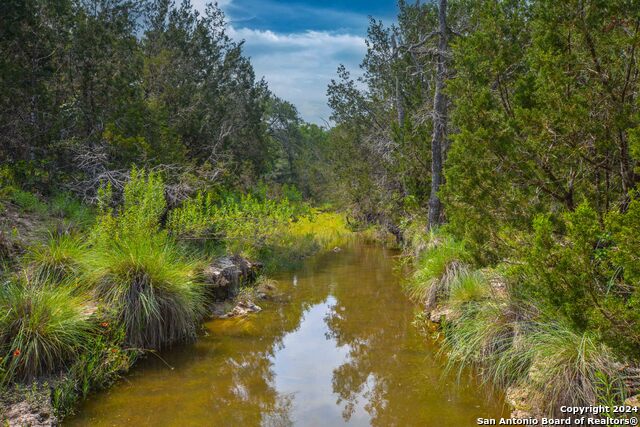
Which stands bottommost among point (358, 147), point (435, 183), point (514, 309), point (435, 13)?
point (514, 309)

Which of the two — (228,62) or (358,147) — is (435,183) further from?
(228,62)

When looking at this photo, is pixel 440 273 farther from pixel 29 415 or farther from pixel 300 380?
pixel 29 415

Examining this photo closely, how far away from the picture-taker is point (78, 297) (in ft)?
20.8

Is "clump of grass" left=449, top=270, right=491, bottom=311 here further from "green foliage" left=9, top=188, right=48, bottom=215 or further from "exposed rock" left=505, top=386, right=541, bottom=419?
"green foliage" left=9, top=188, right=48, bottom=215

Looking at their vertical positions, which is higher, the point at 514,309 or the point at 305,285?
the point at 514,309

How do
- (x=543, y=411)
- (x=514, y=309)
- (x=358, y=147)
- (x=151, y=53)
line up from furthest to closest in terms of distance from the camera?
(x=358, y=147), (x=151, y=53), (x=514, y=309), (x=543, y=411)

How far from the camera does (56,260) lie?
7066 mm

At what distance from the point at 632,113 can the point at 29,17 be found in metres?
13.1

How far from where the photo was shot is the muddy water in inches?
213

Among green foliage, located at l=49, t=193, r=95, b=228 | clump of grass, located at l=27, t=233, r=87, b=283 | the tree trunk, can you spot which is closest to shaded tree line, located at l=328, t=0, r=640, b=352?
the tree trunk

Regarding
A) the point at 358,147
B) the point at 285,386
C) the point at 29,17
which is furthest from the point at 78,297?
the point at 358,147

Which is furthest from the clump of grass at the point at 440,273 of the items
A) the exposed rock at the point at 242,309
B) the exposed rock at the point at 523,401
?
the exposed rock at the point at 242,309

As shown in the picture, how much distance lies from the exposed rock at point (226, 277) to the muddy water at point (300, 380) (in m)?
0.95

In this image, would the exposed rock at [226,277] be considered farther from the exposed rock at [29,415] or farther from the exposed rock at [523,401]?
the exposed rock at [523,401]
